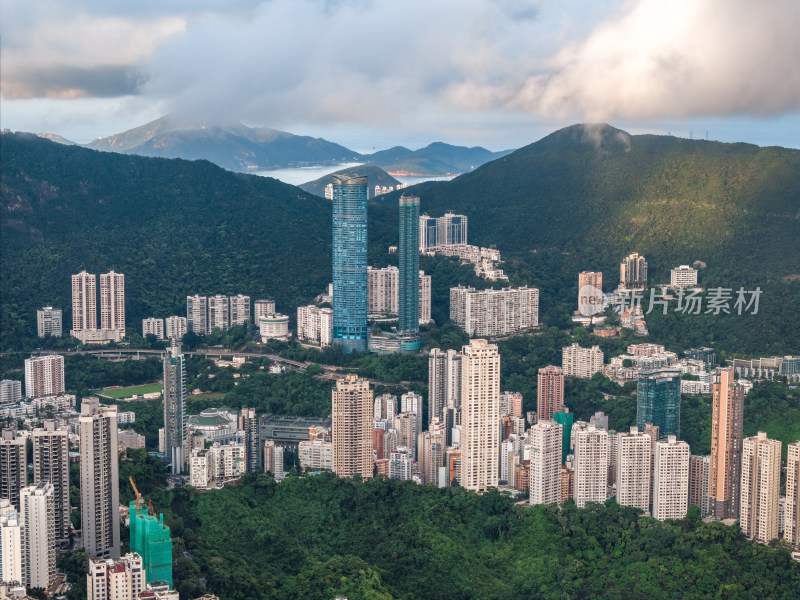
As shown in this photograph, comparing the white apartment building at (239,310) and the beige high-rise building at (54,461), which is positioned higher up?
the white apartment building at (239,310)

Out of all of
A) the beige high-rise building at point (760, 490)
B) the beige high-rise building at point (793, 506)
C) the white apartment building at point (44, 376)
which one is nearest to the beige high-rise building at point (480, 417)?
the beige high-rise building at point (760, 490)

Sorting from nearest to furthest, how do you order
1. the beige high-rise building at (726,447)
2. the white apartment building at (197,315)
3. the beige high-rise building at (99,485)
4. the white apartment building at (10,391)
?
the beige high-rise building at (99,485) < the beige high-rise building at (726,447) < the white apartment building at (10,391) < the white apartment building at (197,315)

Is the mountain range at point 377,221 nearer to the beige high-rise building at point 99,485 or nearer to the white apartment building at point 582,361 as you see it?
the white apartment building at point 582,361

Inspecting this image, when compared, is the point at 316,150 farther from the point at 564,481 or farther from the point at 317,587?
the point at 317,587

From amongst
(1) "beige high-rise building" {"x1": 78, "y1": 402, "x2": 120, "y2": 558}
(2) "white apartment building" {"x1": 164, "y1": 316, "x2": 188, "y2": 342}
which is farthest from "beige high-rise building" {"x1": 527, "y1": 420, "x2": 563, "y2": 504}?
(2) "white apartment building" {"x1": 164, "y1": 316, "x2": 188, "y2": 342}

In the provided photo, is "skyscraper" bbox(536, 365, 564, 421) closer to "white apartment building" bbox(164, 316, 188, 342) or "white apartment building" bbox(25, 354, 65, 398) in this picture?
"white apartment building" bbox(25, 354, 65, 398)
